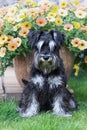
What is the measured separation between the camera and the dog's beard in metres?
5.17

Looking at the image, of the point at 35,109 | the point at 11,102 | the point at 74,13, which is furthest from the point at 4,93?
the point at 74,13

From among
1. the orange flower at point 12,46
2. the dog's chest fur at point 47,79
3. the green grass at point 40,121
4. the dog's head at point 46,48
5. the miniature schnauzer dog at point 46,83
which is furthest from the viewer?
the orange flower at point 12,46

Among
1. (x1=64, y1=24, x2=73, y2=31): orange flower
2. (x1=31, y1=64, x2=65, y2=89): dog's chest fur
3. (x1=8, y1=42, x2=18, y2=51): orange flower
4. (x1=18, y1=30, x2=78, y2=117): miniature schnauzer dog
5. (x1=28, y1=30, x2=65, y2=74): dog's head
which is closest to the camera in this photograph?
(x1=28, y1=30, x2=65, y2=74): dog's head

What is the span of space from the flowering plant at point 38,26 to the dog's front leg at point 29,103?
660 mm

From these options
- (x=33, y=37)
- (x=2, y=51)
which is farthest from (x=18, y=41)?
(x=33, y=37)

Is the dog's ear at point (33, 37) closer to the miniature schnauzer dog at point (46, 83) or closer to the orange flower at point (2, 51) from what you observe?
the miniature schnauzer dog at point (46, 83)

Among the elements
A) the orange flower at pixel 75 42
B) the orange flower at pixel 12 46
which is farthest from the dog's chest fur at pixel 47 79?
the orange flower at pixel 75 42

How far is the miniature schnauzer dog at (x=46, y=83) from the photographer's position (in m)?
5.27

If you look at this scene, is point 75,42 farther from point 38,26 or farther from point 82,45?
point 38,26

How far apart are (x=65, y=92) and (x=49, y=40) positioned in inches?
28.8

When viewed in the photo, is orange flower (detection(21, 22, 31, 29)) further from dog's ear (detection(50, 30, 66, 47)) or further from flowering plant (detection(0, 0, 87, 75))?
dog's ear (detection(50, 30, 66, 47))

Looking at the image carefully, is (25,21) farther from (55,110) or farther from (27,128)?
(27,128)

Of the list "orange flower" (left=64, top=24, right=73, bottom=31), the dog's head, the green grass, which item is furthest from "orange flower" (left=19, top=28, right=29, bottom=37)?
the green grass

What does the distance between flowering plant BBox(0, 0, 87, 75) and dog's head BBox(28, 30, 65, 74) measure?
52cm
